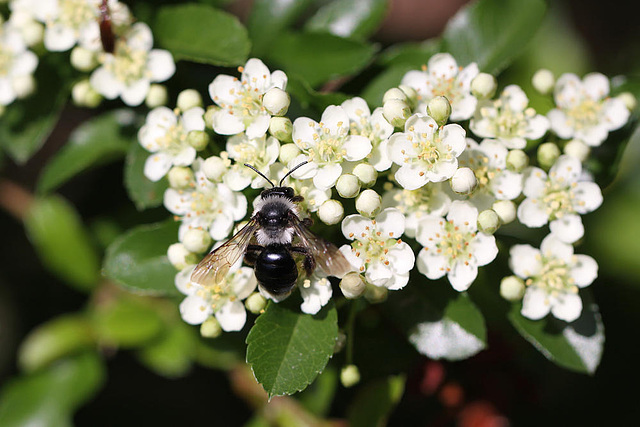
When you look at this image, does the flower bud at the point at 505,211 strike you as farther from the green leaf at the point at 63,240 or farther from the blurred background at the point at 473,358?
the green leaf at the point at 63,240

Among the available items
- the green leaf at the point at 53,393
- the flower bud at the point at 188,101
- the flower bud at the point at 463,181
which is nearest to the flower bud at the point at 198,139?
the flower bud at the point at 188,101

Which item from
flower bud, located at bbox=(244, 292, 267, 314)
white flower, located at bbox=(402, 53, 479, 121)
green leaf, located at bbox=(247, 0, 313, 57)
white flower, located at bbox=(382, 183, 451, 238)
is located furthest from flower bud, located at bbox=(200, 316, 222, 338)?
green leaf, located at bbox=(247, 0, 313, 57)

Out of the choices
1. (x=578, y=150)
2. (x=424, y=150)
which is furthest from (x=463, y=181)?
(x=578, y=150)

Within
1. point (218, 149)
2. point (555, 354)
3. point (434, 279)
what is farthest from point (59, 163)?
point (555, 354)

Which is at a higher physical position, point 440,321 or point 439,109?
point 439,109

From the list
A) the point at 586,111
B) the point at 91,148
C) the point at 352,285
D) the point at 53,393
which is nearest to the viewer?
the point at 352,285

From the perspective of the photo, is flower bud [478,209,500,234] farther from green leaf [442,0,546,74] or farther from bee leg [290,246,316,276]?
green leaf [442,0,546,74]

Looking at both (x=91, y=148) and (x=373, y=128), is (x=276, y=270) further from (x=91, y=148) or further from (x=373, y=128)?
(x=91, y=148)
